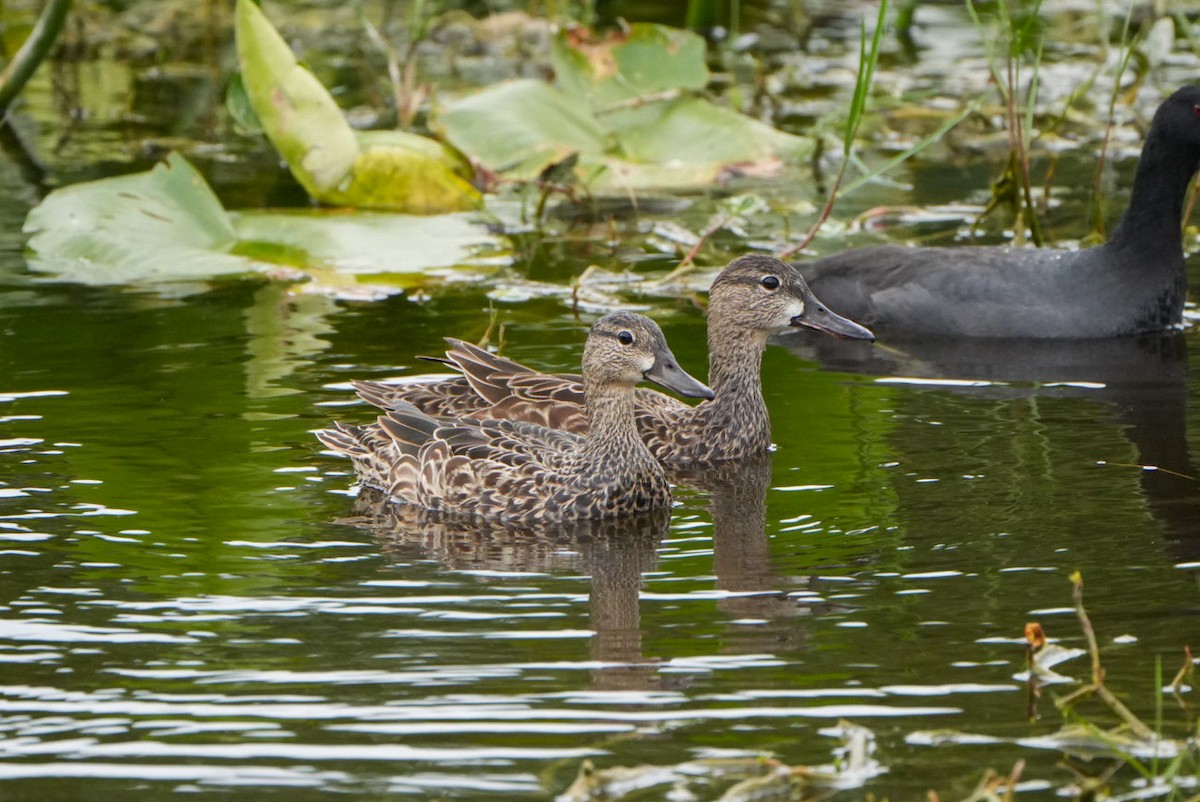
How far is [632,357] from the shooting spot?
26.5 ft

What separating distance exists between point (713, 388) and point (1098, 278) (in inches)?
109

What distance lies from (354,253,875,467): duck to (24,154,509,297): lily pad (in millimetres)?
2448

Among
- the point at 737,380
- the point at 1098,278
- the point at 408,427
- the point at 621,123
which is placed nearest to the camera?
the point at 408,427

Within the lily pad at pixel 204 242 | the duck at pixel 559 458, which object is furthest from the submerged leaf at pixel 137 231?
the duck at pixel 559 458

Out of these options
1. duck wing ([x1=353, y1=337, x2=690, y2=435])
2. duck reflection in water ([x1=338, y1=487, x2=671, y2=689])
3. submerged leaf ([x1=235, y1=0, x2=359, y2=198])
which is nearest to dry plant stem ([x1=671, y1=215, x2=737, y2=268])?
submerged leaf ([x1=235, y1=0, x2=359, y2=198])

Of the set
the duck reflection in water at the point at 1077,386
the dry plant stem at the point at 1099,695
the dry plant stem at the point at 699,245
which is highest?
the dry plant stem at the point at 699,245

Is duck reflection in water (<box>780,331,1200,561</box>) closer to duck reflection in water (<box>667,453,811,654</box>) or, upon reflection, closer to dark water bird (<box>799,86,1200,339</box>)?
dark water bird (<box>799,86,1200,339</box>)

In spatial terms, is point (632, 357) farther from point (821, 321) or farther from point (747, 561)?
point (821, 321)

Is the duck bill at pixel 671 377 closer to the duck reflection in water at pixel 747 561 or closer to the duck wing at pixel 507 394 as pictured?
the duck reflection in water at pixel 747 561

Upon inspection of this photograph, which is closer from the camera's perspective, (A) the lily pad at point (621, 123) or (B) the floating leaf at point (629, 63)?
(A) the lily pad at point (621, 123)

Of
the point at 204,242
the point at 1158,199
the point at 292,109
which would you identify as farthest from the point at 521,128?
the point at 1158,199

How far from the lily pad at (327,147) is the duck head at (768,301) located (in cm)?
402

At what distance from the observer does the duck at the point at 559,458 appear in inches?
313

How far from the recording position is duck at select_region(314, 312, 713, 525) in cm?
795
